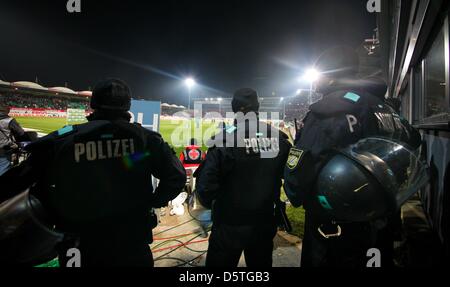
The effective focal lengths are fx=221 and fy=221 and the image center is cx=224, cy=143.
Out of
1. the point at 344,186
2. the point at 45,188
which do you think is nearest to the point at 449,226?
the point at 344,186

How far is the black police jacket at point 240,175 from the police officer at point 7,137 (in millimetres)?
5394

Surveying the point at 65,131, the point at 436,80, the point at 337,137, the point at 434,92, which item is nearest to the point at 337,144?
the point at 337,137

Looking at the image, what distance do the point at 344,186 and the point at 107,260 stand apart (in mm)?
1886

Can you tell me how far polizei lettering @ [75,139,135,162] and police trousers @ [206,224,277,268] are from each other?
3.76 feet

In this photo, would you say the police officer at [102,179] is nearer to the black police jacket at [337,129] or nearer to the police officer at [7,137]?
the black police jacket at [337,129]

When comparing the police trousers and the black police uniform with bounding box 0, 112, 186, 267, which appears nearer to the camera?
the black police uniform with bounding box 0, 112, 186, 267

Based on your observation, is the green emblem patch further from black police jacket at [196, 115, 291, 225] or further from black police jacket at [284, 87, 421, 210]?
black police jacket at [196, 115, 291, 225]

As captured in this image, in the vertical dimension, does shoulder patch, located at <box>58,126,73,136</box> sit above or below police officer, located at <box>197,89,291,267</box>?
above

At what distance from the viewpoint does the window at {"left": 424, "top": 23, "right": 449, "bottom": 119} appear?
274cm

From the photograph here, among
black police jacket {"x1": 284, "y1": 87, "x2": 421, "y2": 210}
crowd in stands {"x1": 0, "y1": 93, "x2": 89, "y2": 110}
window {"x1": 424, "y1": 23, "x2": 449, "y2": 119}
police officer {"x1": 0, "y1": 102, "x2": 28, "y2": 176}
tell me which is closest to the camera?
black police jacket {"x1": 284, "y1": 87, "x2": 421, "y2": 210}

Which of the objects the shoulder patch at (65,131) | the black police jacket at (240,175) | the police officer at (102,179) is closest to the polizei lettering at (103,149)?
the police officer at (102,179)

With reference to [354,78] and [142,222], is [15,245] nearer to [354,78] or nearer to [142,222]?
[142,222]

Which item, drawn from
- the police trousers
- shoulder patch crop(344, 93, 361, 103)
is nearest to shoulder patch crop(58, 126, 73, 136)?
the police trousers

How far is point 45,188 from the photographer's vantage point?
164 cm
